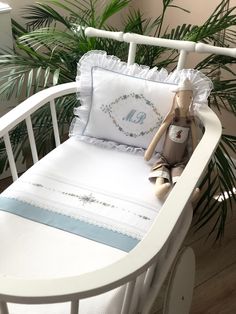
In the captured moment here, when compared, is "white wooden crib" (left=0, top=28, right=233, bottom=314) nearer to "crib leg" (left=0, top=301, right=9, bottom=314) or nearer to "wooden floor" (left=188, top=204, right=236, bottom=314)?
"crib leg" (left=0, top=301, right=9, bottom=314)

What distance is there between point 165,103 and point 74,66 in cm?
46

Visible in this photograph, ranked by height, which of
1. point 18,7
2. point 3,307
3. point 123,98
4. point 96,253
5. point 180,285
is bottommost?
point 180,285

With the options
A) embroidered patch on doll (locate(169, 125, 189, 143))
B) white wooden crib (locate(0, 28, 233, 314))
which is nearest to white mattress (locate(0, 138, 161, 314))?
white wooden crib (locate(0, 28, 233, 314))

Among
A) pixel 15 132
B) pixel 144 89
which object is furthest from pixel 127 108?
pixel 15 132

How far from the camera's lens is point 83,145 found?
4.25ft

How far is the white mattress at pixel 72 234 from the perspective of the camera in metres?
0.88

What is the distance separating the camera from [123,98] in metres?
1.23

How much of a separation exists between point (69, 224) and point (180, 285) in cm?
35

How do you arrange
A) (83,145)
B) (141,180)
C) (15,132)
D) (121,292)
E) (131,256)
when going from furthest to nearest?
1. (15,132)
2. (83,145)
3. (141,180)
4. (121,292)
5. (131,256)

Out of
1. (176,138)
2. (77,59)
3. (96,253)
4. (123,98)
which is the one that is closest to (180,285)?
(96,253)

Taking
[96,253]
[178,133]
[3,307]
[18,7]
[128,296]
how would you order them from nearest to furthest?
[3,307]
[128,296]
[96,253]
[178,133]
[18,7]

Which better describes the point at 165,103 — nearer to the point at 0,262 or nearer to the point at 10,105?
the point at 0,262

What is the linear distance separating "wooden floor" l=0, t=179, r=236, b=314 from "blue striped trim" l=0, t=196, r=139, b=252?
21.9 inches

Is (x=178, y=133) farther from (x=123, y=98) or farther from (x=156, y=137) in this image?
(x=123, y=98)
